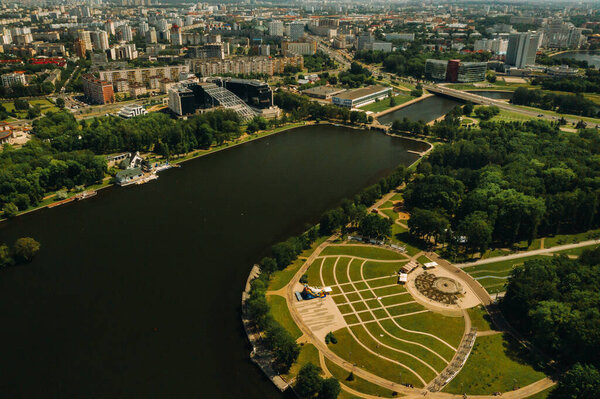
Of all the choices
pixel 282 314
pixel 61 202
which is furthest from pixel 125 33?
pixel 282 314

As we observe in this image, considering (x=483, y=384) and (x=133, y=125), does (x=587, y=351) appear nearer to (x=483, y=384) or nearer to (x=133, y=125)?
(x=483, y=384)

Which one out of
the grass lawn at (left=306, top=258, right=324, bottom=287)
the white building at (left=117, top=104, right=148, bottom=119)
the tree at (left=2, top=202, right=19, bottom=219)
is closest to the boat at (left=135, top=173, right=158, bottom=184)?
the tree at (left=2, top=202, right=19, bottom=219)

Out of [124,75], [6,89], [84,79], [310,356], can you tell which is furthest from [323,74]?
[310,356]

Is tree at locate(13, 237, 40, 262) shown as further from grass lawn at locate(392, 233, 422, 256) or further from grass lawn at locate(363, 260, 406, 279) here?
grass lawn at locate(392, 233, 422, 256)

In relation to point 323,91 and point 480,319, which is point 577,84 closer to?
point 323,91

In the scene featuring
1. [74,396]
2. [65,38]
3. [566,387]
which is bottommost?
[74,396]

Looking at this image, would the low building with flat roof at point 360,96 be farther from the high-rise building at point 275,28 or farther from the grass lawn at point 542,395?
the high-rise building at point 275,28
